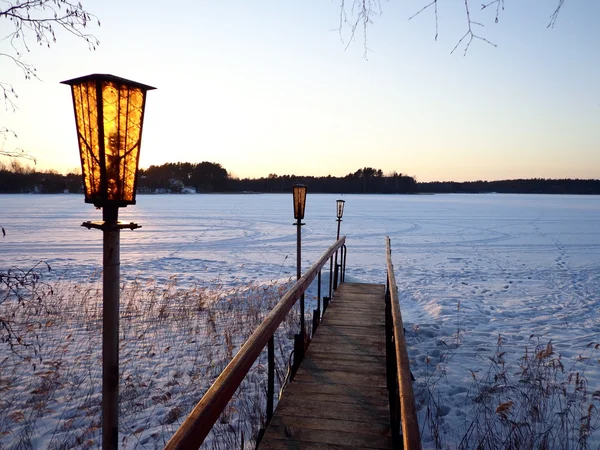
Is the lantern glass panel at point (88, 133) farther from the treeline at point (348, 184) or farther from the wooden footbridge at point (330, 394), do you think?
the treeline at point (348, 184)

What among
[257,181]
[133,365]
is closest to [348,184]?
[257,181]

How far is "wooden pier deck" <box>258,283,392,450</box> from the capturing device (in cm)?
304

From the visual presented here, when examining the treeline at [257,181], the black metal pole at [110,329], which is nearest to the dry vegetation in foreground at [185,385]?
the black metal pole at [110,329]

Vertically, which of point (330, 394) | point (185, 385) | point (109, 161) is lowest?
point (185, 385)

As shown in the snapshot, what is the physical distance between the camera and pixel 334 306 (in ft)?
23.1

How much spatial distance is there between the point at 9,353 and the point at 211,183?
4324 inches

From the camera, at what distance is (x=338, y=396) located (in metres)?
3.71

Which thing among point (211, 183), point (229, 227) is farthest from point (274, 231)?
point (211, 183)

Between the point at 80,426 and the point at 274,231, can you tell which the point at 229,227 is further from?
the point at 80,426

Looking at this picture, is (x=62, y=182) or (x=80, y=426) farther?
(x=62, y=182)

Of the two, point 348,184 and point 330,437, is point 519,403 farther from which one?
point 348,184

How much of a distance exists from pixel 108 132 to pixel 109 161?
0.15 m

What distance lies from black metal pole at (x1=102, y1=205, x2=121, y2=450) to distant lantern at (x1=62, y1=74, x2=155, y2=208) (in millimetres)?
126

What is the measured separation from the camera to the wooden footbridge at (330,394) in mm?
1951
